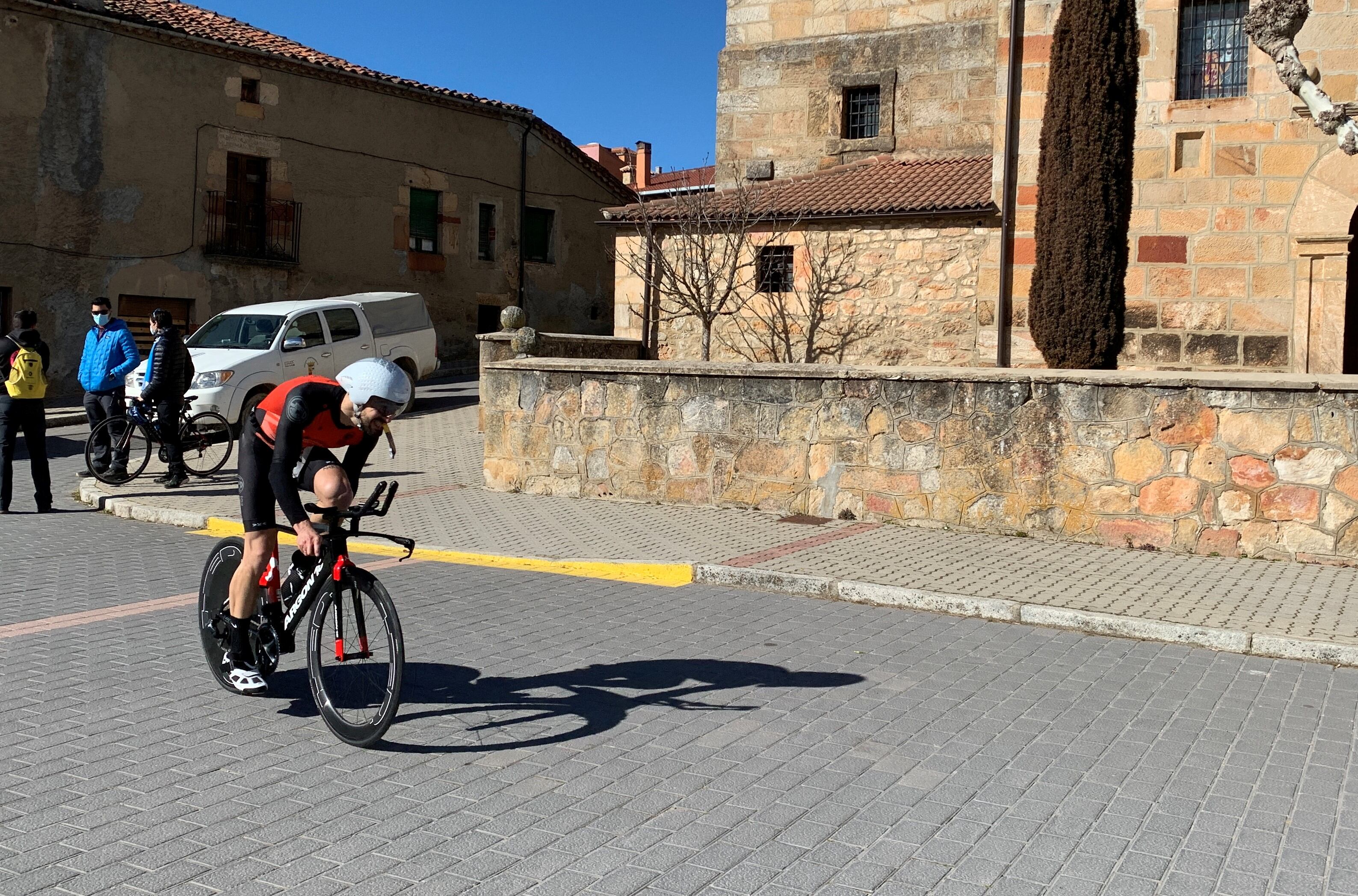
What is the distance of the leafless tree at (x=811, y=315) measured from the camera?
800 inches

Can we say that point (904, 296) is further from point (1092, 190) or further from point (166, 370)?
point (166, 370)

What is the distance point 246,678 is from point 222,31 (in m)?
24.7

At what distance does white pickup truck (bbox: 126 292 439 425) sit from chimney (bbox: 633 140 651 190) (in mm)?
28279

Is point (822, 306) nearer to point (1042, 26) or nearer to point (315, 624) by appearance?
point (1042, 26)

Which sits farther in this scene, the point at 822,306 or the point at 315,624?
the point at 822,306

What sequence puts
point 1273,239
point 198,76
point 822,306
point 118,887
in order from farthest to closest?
point 198,76
point 822,306
point 1273,239
point 118,887

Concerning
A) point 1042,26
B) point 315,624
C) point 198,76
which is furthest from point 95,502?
point 198,76

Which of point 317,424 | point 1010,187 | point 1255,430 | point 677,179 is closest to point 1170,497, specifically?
point 1255,430

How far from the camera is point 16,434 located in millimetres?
11766

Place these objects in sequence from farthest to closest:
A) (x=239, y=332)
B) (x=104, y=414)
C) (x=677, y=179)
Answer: (x=677, y=179), (x=239, y=332), (x=104, y=414)

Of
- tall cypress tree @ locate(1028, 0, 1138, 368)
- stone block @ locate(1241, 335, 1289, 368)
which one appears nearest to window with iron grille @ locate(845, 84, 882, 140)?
tall cypress tree @ locate(1028, 0, 1138, 368)

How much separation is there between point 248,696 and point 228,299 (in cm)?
2222

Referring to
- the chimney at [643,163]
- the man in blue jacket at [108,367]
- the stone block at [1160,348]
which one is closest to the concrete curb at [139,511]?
the man in blue jacket at [108,367]

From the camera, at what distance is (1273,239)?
16344 millimetres
